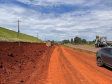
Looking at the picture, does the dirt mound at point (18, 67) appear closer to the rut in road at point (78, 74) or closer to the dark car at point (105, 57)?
the rut in road at point (78, 74)

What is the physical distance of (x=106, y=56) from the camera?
821cm

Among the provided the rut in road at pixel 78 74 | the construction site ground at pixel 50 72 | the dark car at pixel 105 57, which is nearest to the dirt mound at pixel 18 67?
the construction site ground at pixel 50 72

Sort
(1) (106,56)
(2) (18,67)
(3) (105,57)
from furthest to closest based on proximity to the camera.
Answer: (2) (18,67) < (3) (105,57) < (1) (106,56)

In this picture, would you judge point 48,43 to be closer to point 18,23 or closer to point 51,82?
point 18,23

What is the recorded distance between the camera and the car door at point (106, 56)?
7.81 m

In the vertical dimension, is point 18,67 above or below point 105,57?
below

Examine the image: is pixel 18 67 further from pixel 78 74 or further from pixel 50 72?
pixel 78 74

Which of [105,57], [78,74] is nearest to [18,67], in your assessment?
[78,74]

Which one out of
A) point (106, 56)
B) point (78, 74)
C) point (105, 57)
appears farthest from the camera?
point (105, 57)

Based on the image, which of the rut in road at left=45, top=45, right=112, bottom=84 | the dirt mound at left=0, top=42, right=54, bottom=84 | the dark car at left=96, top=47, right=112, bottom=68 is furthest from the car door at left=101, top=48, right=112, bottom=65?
the dirt mound at left=0, top=42, right=54, bottom=84

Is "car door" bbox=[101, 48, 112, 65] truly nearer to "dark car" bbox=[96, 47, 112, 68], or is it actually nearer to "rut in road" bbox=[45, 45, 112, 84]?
"dark car" bbox=[96, 47, 112, 68]

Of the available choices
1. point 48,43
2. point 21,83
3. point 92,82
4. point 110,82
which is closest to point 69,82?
point 92,82

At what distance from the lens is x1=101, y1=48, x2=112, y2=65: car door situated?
7.81 metres

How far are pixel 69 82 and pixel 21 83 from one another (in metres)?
2.52
